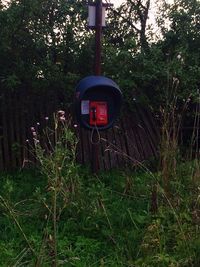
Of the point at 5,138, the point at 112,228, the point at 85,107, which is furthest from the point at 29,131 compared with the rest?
the point at 112,228

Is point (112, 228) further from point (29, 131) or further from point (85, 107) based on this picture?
point (29, 131)

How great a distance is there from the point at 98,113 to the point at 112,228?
163cm

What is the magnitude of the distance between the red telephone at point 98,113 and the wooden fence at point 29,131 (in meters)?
1.18

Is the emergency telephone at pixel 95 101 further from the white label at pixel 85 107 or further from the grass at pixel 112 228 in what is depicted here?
the grass at pixel 112 228

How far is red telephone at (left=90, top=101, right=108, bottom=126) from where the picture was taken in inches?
231

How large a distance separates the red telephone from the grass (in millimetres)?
740

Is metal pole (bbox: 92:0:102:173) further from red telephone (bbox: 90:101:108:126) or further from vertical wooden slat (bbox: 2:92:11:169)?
vertical wooden slat (bbox: 2:92:11:169)

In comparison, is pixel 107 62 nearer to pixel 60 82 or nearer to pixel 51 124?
pixel 60 82

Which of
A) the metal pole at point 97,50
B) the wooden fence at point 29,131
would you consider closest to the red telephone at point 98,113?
the metal pole at point 97,50

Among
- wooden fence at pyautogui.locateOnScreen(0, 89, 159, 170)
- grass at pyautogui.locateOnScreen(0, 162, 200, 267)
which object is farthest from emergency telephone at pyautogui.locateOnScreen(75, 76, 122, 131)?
wooden fence at pyautogui.locateOnScreen(0, 89, 159, 170)

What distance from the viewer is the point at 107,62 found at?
727cm

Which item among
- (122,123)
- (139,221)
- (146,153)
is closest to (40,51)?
(122,123)

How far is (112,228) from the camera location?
4.73m

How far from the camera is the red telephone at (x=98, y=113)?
5879mm
